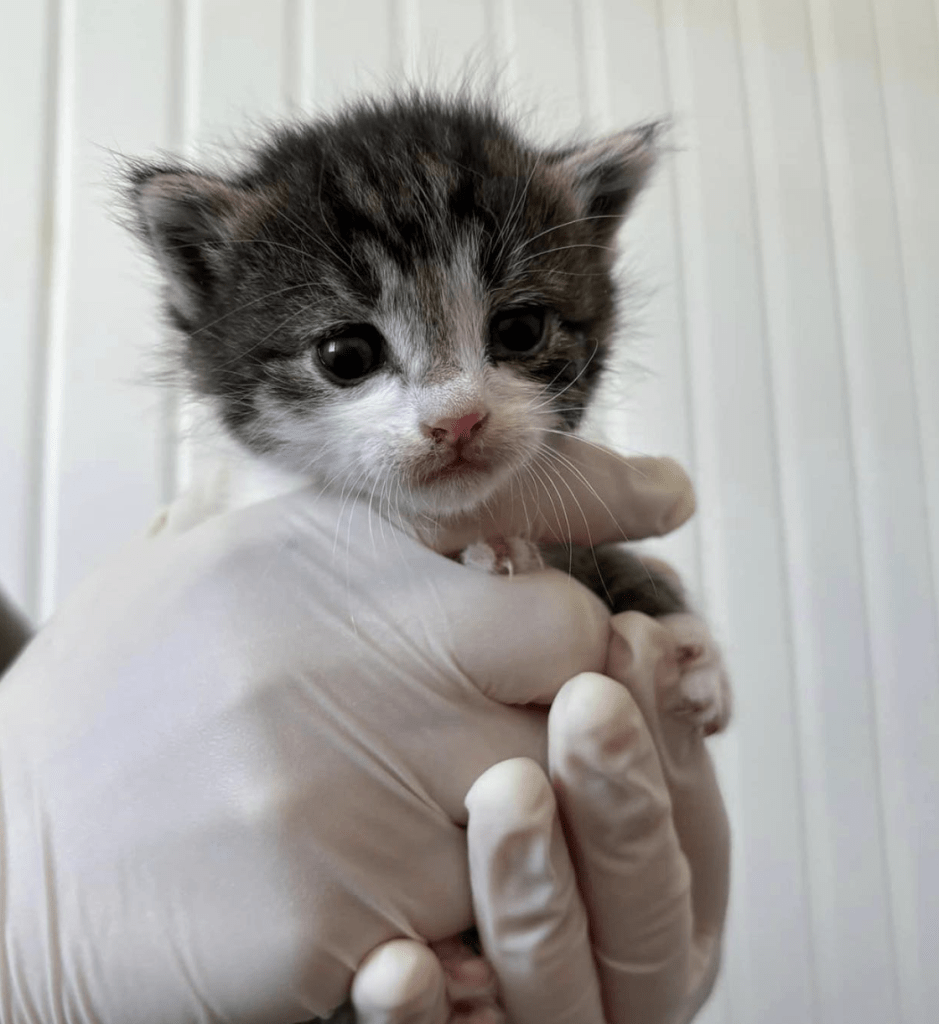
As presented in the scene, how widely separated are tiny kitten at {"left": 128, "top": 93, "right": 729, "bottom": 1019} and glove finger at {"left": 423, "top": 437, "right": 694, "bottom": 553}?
0.14 feet

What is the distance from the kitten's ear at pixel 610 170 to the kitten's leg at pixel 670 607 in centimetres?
63

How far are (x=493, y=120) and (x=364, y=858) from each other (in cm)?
133

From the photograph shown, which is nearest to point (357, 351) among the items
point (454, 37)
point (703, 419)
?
point (703, 419)

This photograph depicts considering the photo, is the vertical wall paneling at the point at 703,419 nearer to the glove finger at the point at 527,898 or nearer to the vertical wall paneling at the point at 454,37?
the vertical wall paneling at the point at 454,37

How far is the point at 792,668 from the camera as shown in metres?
2.57

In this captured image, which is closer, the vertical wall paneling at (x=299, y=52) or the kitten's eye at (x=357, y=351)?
the kitten's eye at (x=357, y=351)

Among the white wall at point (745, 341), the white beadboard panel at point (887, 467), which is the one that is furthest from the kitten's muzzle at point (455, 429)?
the white beadboard panel at point (887, 467)

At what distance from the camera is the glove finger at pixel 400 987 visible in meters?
1.01

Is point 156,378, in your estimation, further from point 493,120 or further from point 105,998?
point 105,998

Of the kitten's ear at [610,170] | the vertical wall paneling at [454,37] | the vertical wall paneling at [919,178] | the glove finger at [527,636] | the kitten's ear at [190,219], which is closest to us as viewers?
the glove finger at [527,636]

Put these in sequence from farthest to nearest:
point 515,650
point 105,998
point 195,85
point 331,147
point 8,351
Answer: point 195,85
point 8,351
point 331,147
point 515,650
point 105,998

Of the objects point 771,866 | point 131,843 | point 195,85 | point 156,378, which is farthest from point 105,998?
point 195,85

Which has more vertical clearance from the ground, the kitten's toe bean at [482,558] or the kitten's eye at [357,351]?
the kitten's eye at [357,351]

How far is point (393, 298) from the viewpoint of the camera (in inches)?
47.6
